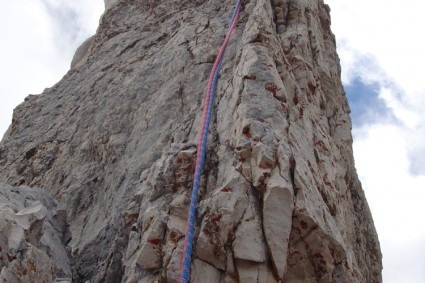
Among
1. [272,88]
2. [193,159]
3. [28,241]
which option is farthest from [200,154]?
[28,241]

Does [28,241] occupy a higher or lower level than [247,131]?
lower

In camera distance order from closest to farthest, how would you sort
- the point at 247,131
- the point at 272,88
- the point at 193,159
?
the point at 247,131 → the point at 193,159 → the point at 272,88

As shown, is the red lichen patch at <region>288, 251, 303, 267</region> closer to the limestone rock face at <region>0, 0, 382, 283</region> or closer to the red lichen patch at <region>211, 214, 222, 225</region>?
the limestone rock face at <region>0, 0, 382, 283</region>

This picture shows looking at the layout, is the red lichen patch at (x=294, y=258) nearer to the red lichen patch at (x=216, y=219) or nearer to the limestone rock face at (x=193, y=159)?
the limestone rock face at (x=193, y=159)

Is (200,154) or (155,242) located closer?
(155,242)

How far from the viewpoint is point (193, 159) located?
7945mm

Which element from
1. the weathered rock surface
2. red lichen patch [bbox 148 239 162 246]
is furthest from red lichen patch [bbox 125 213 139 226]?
the weathered rock surface

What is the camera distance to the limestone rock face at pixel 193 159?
6.77 meters

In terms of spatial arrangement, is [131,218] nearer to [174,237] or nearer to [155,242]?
[155,242]

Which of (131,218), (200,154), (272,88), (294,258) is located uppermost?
(272,88)

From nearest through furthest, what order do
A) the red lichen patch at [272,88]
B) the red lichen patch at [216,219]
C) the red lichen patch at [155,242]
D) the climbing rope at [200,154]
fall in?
the climbing rope at [200,154] < the red lichen patch at [216,219] < the red lichen patch at [155,242] < the red lichen patch at [272,88]

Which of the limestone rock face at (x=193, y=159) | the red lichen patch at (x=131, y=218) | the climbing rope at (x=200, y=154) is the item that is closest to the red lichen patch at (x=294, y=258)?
the limestone rock face at (x=193, y=159)

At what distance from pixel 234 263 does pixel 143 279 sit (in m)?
1.29

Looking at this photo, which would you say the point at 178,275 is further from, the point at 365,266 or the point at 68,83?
the point at 68,83
